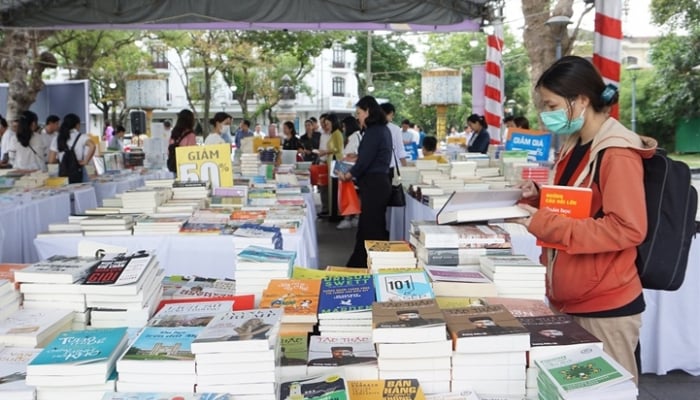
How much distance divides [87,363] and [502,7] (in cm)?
692

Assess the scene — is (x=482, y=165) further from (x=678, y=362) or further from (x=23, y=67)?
(x=23, y=67)

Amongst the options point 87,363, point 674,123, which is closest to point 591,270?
point 87,363

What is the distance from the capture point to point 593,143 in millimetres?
1887

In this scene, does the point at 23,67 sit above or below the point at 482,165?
above

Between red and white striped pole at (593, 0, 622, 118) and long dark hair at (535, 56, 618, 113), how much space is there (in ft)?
9.68

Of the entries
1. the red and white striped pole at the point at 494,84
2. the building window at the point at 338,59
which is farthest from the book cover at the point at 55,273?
the building window at the point at 338,59

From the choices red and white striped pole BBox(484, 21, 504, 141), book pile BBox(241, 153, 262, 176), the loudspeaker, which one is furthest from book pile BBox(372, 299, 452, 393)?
the loudspeaker

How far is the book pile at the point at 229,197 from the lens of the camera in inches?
167

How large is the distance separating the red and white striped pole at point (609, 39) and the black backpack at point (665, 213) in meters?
3.03

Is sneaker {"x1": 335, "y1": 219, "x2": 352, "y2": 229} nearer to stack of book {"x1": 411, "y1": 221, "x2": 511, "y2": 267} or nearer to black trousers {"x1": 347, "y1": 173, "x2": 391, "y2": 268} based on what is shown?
black trousers {"x1": 347, "y1": 173, "x2": 391, "y2": 268}

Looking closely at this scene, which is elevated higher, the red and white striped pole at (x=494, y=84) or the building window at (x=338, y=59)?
the building window at (x=338, y=59)

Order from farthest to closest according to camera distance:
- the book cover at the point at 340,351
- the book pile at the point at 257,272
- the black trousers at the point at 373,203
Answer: the black trousers at the point at 373,203
the book pile at the point at 257,272
the book cover at the point at 340,351

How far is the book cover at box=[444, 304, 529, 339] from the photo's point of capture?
139 centimetres

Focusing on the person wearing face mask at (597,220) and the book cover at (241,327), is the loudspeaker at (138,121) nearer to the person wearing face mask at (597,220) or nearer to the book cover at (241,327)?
the person wearing face mask at (597,220)
